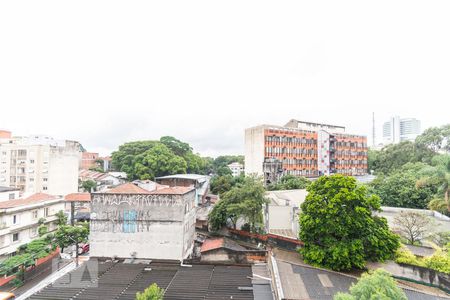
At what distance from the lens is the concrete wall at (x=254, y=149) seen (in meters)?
44.4

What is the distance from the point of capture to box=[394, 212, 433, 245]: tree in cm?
1933

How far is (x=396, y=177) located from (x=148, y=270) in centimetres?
2729

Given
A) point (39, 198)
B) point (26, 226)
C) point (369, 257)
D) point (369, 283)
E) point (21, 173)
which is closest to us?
point (369, 283)

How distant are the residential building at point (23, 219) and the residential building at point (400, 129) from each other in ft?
394

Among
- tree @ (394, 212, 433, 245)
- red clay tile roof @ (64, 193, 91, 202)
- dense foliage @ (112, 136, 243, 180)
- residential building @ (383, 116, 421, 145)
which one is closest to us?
tree @ (394, 212, 433, 245)

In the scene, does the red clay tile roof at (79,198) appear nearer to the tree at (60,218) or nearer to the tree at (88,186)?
the tree at (60,218)

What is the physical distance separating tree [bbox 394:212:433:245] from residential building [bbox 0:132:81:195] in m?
44.1

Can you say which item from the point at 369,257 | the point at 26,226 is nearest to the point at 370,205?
the point at 369,257

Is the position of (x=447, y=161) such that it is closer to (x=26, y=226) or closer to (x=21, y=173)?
(x=26, y=226)

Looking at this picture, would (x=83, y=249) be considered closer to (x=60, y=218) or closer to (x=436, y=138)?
(x=60, y=218)

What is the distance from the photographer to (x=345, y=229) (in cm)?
1675

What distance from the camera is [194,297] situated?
48.6 ft

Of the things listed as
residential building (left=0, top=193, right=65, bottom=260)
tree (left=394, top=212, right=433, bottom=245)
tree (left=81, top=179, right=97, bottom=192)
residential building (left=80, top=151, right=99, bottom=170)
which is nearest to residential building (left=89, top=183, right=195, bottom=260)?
residential building (left=0, top=193, right=65, bottom=260)

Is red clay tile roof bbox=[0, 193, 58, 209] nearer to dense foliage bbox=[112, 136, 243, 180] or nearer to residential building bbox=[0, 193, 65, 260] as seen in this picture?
residential building bbox=[0, 193, 65, 260]
